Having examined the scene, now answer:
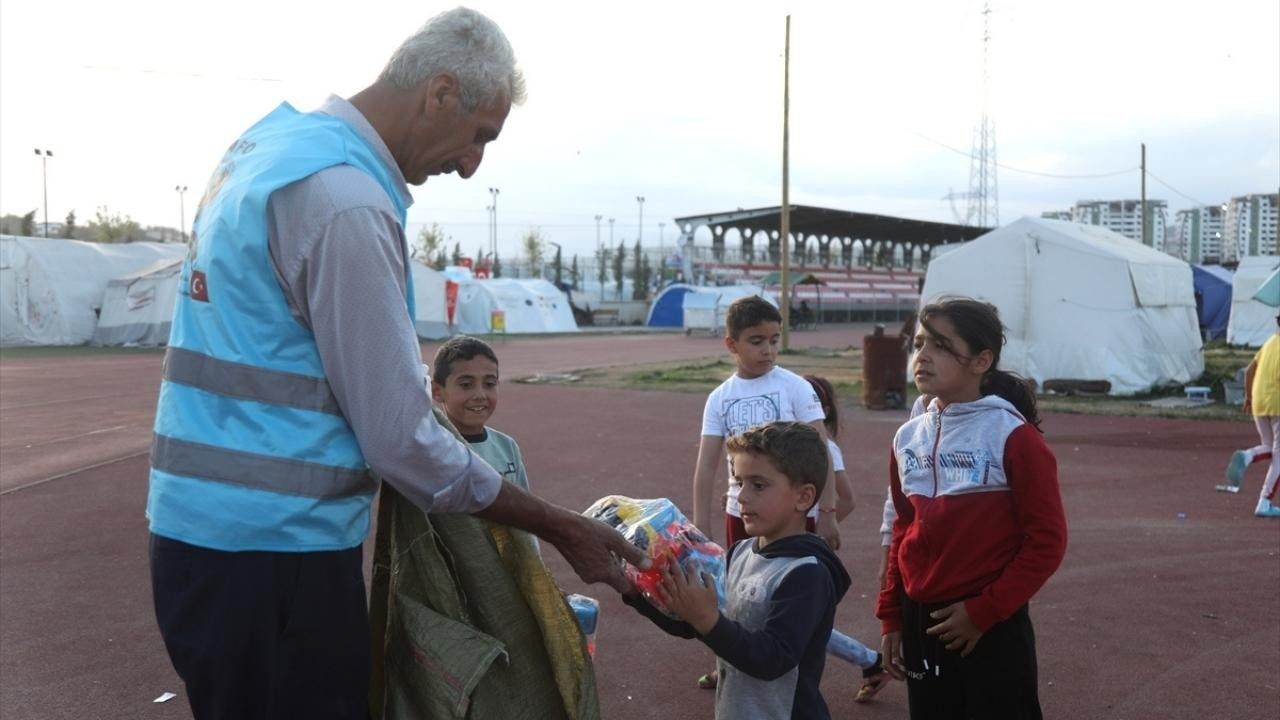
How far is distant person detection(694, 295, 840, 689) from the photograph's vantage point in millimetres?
4699

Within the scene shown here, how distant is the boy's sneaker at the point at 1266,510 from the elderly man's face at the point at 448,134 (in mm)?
8527

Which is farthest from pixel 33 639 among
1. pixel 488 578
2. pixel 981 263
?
pixel 981 263

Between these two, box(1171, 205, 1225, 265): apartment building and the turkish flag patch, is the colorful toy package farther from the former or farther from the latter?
box(1171, 205, 1225, 265): apartment building

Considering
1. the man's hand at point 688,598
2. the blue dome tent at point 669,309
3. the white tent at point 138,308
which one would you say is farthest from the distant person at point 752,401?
the blue dome tent at point 669,309

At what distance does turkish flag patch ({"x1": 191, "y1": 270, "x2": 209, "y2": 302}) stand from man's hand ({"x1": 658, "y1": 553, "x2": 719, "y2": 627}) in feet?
3.96

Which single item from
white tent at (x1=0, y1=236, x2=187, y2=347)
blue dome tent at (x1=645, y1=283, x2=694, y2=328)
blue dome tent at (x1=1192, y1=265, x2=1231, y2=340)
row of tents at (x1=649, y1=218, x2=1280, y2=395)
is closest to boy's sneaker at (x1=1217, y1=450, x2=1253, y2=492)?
row of tents at (x1=649, y1=218, x2=1280, y2=395)

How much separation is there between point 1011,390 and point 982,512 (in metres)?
0.51

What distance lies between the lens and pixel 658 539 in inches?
104

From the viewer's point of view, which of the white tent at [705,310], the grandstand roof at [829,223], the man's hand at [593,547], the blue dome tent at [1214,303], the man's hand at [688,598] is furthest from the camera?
the grandstand roof at [829,223]

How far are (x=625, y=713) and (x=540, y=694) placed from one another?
7.72 ft

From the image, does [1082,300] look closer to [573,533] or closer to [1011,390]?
[1011,390]

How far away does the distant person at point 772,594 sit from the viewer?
2.57 metres

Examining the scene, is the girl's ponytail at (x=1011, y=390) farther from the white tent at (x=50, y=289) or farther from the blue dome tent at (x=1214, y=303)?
the white tent at (x=50, y=289)

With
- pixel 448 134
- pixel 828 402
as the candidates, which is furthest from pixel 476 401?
pixel 828 402
